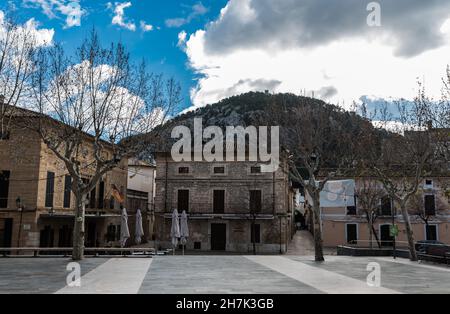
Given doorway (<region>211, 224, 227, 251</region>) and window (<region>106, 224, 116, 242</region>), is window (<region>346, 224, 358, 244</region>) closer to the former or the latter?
doorway (<region>211, 224, 227, 251</region>)

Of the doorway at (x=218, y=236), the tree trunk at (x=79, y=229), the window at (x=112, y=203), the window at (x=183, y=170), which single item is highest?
the window at (x=183, y=170)

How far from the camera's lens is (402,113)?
67.5 feet

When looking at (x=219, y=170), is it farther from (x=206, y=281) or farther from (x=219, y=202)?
(x=206, y=281)

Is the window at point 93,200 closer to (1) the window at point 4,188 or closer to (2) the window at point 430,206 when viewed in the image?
(1) the window at point 4,188

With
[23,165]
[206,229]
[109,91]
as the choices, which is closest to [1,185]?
[23,165]

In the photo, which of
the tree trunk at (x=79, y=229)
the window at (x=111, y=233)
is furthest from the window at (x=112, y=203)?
the tree trunk at (x=79, y=229)

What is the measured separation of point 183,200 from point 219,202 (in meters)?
3.11

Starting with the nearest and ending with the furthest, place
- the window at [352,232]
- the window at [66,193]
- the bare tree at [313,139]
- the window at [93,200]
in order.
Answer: the bare tree at [313,139] < the window at [66,193] < the window at [93,200] < the window at [352,232]

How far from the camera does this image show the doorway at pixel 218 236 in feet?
116

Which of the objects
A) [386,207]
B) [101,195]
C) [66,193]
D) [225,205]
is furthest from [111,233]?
[386,207]

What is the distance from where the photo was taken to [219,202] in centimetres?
3572

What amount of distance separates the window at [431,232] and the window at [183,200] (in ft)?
67.8

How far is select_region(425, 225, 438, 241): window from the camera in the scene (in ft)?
118

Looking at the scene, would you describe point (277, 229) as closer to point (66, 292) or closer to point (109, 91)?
point (109, 91)
